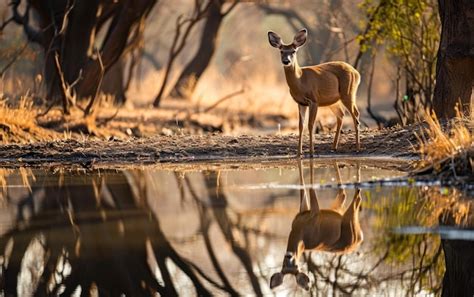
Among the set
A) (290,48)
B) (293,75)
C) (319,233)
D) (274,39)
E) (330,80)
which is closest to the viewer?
(319,233)

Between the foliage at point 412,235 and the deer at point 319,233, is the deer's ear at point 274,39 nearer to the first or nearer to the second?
the foliage at point 412,235

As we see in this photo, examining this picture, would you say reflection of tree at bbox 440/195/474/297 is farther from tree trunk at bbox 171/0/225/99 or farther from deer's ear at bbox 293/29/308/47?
tree trunk at bbox 171/0/225/99

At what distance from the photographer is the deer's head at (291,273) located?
773 centimetres

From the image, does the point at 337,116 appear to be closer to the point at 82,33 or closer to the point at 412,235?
the point at 412,235

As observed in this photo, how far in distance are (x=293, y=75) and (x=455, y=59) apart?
9.67 feet

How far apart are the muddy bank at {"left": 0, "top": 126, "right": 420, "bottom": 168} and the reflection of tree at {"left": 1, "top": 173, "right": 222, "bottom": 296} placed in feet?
13.0

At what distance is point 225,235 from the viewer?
981 centimetres

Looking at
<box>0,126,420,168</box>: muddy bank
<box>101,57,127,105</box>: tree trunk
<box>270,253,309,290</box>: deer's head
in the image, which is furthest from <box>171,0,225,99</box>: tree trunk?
<box>270,253,309,290</box>: deer's head

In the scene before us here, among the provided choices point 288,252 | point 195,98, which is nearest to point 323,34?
point 195,98

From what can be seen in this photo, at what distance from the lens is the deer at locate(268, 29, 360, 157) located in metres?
15.4

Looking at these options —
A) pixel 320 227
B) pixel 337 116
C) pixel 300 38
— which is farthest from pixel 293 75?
pixel 320 227

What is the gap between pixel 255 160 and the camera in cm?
1669

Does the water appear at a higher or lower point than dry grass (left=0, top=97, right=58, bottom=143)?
lower

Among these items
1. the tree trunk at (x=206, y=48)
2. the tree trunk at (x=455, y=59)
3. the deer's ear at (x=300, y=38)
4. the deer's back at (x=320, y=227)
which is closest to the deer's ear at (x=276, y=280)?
the deer's back at (x=320, y=227)
